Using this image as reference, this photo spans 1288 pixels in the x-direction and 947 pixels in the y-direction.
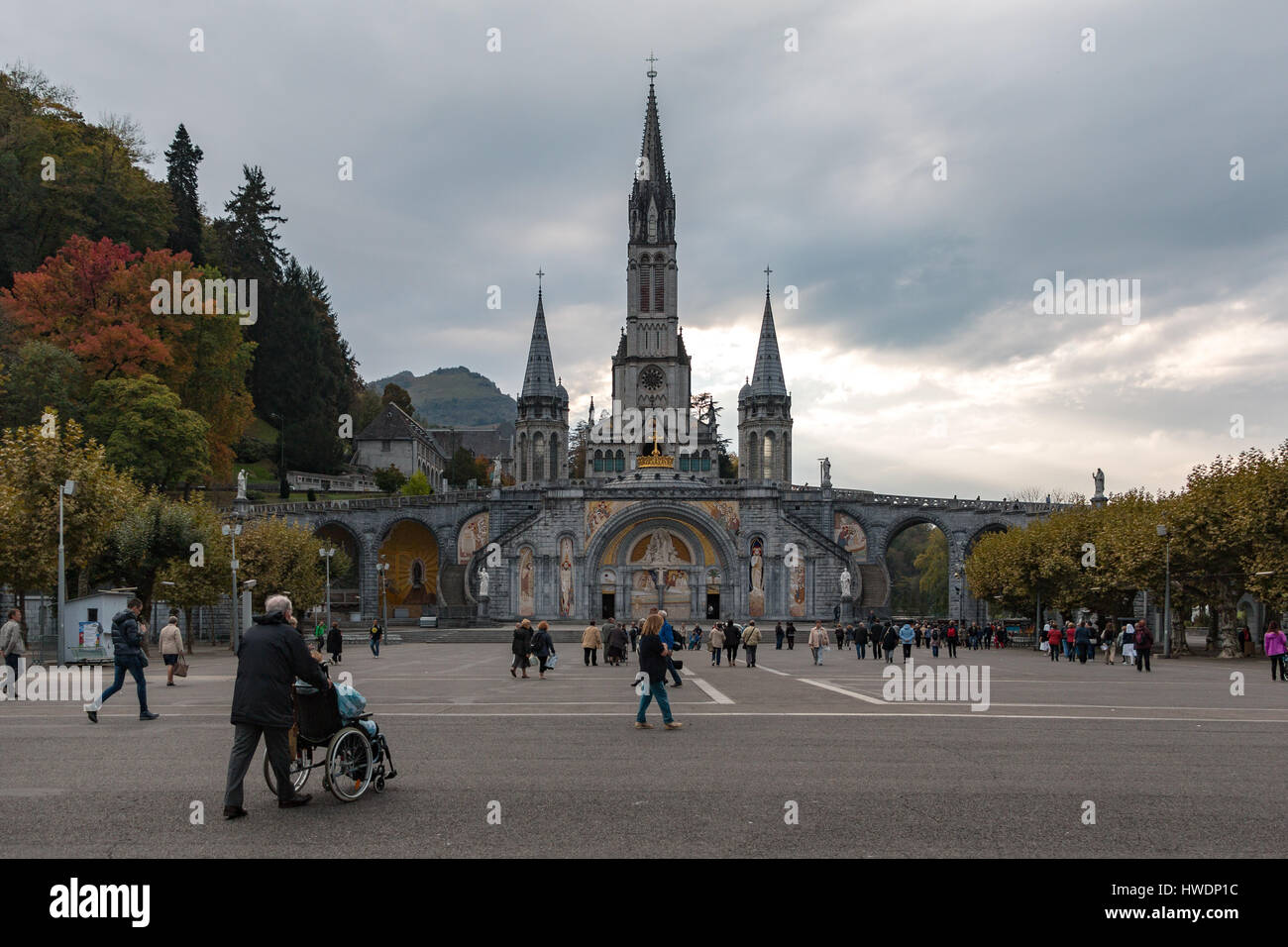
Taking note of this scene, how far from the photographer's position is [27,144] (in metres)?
62.2

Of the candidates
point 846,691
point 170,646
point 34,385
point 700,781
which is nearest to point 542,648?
point 846,691

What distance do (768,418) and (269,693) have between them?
272ft

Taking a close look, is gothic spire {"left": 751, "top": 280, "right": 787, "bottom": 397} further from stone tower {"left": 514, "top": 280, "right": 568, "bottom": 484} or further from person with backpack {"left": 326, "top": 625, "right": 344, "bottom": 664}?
person with backpack {"left": 326, "top": 625, "right": 344, "bottom": 664}

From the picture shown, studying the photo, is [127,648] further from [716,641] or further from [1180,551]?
[1180,551]

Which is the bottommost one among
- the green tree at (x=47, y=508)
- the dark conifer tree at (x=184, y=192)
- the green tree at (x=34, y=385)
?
the green tree at (x=47, y=508)

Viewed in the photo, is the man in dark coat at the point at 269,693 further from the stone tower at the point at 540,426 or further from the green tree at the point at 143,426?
the stone tower at the point at 540,426

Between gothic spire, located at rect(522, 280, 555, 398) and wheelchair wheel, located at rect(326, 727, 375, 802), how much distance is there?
A: 82.8 m

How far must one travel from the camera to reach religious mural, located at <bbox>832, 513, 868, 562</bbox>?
74312 mm

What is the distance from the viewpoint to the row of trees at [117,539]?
34.1m

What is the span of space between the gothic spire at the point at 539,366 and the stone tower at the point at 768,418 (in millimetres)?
16994

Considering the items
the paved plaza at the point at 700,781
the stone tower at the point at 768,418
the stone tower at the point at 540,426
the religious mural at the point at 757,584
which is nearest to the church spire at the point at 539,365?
the stone tower at the point at 540,426

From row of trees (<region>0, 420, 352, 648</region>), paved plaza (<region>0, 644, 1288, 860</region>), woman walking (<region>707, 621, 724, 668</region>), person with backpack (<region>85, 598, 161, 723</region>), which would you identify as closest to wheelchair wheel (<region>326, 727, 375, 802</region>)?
paved plaza (<region>0, 644, 1288, 860</region>)
